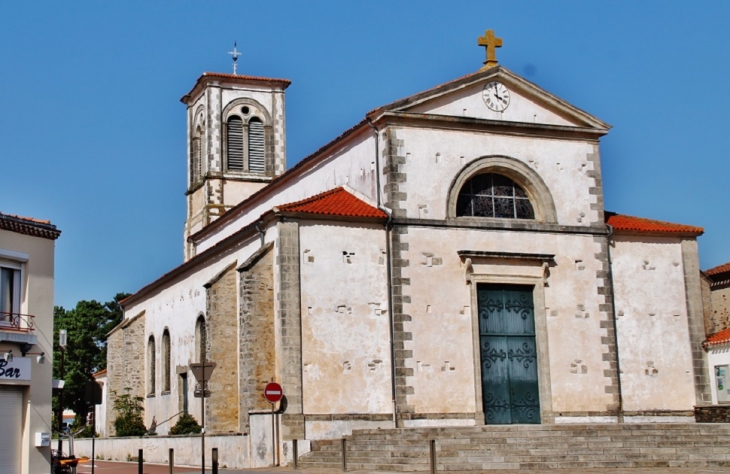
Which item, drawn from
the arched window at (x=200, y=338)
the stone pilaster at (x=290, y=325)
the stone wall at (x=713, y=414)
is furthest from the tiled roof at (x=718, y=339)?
the arched window at (x=200, y=338)

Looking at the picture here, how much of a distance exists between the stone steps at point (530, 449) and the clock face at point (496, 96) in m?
11.5

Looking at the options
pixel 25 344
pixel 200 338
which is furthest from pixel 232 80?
pixel 25 344

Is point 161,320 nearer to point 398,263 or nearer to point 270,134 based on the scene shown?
A: point 270,134

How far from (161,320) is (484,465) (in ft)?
76.2

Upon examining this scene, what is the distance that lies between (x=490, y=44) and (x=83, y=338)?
4739cm

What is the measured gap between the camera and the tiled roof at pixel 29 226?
990 inches

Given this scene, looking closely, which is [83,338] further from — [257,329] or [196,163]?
[257,329]

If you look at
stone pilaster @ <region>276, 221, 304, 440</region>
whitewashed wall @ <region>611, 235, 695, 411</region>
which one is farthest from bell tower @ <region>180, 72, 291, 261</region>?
whitewashed wall @ <region>611, 235, 695, 411</region>

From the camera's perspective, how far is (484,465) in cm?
2512

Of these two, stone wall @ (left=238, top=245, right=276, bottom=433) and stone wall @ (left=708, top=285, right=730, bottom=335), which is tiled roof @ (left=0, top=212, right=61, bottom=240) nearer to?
stone wall @ (left=238, top=245, right=276, bottom=433)

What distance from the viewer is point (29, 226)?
2570 centimetres

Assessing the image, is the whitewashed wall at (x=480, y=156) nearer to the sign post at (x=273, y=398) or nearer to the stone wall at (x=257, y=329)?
the stone wall at (x=257, y=329)

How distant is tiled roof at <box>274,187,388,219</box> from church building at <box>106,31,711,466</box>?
9 cm

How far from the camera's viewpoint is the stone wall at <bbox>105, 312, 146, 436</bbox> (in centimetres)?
4716
